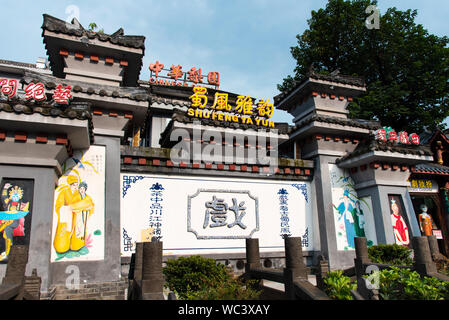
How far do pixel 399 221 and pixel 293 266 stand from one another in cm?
825

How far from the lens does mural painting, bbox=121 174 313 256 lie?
399 inches

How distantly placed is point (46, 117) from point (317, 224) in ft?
31.2

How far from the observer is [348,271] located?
1016 centimetres

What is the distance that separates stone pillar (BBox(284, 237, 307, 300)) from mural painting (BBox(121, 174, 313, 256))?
15.9ft

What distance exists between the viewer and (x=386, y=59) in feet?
81.2

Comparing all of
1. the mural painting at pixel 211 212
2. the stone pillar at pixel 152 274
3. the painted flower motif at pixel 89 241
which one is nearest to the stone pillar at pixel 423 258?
the stone pillar at pixel 152 274

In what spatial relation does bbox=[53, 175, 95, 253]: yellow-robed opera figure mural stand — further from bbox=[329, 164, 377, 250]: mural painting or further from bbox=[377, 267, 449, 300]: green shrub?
bbox=[329, 164, 377, 250]: mural painting

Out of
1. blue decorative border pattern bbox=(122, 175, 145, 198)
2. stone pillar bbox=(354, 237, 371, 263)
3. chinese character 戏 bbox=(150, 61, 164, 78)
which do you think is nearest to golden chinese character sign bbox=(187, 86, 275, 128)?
blue decorative border pattern bbox=(122, 175, 145, 198)

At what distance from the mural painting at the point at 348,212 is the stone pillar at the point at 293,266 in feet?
21.2

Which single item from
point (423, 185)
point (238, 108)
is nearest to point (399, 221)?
point (423, 185)

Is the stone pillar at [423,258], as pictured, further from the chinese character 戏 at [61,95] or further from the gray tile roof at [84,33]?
the gray tile roof at [84,33]

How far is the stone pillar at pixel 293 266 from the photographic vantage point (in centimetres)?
596
